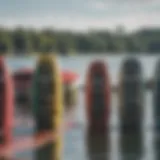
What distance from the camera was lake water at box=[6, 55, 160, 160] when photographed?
4.35 metres

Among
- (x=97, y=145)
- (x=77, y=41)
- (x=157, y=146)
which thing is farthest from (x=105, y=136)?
(x=77, y=41)

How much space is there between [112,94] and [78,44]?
0.52m

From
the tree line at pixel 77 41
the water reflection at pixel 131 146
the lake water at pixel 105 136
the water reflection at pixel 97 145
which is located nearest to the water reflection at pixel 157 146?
the lake water at pixel 105 136

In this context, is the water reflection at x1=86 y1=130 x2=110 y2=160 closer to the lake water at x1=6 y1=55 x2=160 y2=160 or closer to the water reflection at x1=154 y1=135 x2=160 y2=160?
the lake water at x1=6 y1=55 x2=160 y2=160

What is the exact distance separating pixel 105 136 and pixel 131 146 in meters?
0.27

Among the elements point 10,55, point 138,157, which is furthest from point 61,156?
point 10,55

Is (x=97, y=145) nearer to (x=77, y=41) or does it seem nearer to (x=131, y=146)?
(x=131, y=146)

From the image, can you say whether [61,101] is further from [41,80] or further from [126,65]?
[126,65]

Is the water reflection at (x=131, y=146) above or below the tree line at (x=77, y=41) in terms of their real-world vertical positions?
below

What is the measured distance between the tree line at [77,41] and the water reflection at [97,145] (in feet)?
2.17

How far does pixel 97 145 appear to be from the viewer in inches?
179

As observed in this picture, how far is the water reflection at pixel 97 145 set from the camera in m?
4.35

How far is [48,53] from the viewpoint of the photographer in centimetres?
457

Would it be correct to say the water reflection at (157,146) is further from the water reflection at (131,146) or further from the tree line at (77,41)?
the tree line at (77,41)
